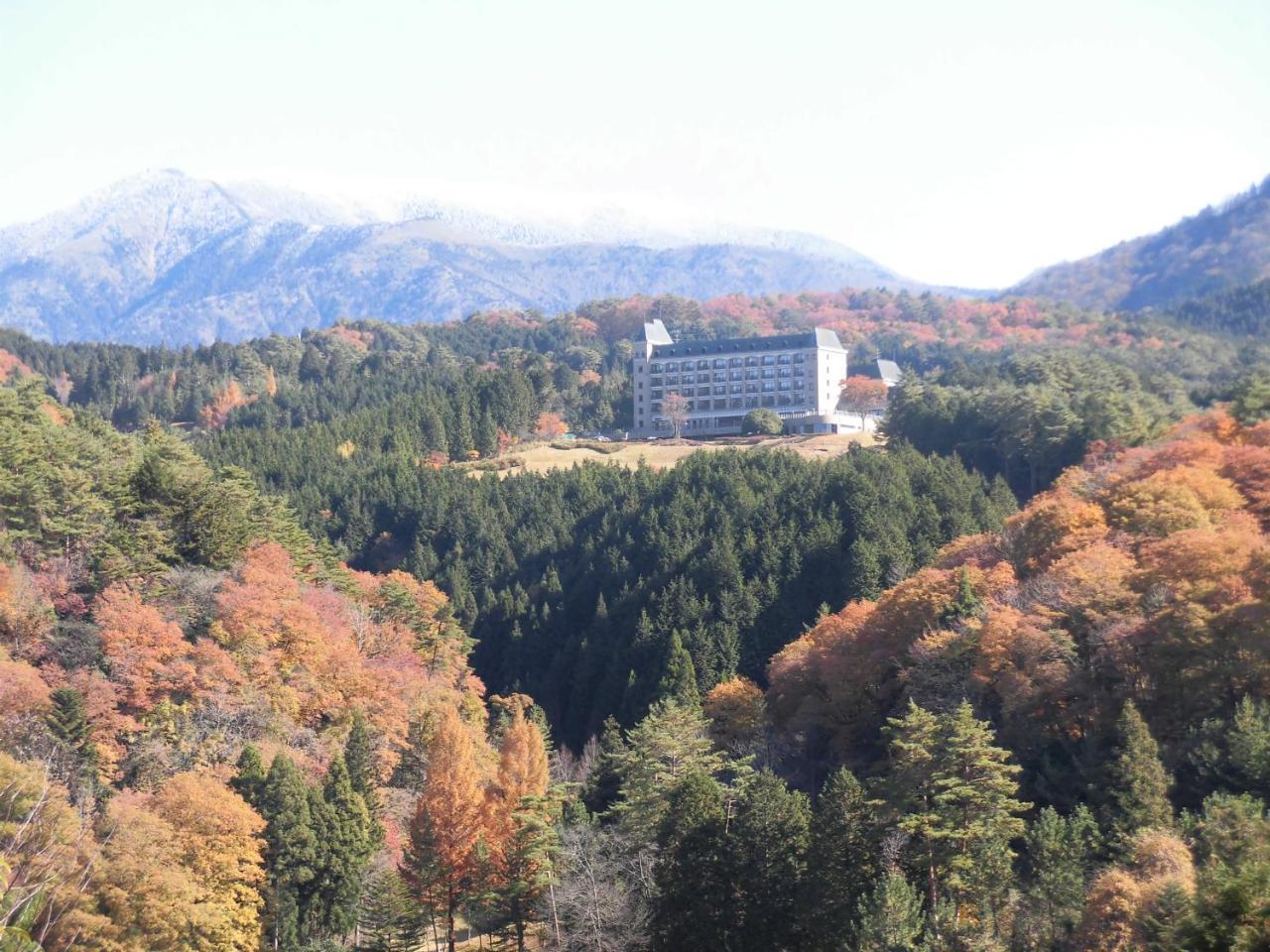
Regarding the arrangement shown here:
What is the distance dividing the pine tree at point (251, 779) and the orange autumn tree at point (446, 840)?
5061 millimetres

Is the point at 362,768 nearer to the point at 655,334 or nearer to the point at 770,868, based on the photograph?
the point at 770,868

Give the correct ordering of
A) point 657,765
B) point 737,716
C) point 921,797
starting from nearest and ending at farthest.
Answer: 1. point 921,797
2. point 657,765
3. point 737,716

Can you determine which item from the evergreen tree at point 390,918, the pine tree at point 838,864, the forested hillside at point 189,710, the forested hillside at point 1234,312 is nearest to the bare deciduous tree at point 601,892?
the forested hillside at point 189,710

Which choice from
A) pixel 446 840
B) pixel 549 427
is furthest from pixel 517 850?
pixel 549 427

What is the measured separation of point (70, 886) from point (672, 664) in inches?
1467

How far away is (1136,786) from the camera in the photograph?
3622cm

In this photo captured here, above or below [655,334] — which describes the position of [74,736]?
below

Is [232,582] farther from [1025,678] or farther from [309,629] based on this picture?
[1025,678]

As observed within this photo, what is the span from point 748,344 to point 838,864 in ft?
332

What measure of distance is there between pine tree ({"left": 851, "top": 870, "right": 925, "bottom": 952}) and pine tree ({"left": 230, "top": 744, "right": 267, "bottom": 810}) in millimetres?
18519

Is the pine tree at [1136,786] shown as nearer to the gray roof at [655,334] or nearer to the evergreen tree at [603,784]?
the evergreen tree at [603,784]

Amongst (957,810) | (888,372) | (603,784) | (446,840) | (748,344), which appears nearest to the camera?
(957,810)

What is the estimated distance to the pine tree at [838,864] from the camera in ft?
112

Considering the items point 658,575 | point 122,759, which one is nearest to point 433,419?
point 658,575
